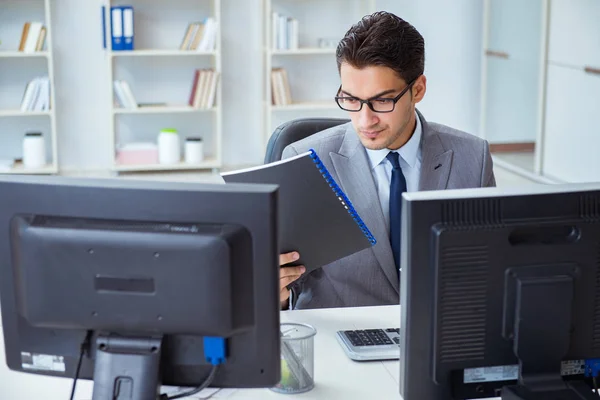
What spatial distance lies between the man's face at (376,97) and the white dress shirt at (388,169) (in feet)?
0.20

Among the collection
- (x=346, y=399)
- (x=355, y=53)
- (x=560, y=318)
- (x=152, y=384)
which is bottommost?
(x=346, y=399)

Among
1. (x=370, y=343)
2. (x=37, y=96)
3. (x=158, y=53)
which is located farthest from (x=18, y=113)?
(x=370, y=343)

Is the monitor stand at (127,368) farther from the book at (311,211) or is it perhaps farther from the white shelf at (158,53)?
the white shelf at (158,53)

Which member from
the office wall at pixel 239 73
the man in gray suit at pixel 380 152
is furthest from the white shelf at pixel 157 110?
the man in gray suit at pixel 380 152

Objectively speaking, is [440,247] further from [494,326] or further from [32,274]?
[32,274]

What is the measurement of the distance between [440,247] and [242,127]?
4874 millimetres

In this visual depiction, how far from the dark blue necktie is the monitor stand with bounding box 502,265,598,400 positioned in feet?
2.84

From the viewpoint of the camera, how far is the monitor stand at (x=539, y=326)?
1246 millimetres

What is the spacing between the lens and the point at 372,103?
6.88ft

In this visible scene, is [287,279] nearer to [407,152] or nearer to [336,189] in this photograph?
[336,189]

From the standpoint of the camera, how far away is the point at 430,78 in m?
6.31

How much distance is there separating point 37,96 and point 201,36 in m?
1.11

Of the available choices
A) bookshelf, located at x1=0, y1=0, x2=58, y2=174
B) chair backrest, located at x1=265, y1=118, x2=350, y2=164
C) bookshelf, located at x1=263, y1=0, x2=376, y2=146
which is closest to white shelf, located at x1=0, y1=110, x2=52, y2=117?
bookshelf, located at x1=0, y1=0, x2=58, y2=174

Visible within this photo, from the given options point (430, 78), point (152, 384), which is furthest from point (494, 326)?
point (430, 78)
